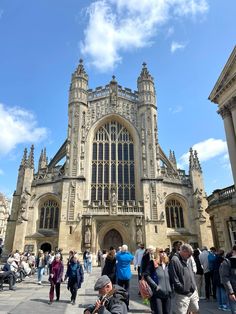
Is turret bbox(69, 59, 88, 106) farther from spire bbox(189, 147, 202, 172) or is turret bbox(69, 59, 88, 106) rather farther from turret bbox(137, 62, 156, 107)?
spire bbox(189, 147, 202, 172)

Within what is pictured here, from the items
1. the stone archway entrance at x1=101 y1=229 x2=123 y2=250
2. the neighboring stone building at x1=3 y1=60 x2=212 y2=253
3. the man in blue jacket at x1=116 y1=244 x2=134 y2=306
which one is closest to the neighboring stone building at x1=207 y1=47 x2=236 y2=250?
the man in blue jacket at x1=116 y1=244 x2=134 y2=306

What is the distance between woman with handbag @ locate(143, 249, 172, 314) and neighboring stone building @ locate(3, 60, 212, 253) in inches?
770

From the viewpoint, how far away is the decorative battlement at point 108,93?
3135 cm

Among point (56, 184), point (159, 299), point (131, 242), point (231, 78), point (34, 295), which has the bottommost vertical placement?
point (34, 295)

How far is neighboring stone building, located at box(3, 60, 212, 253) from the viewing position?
24453mm

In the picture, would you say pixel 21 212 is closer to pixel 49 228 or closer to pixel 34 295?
pixel 49 228

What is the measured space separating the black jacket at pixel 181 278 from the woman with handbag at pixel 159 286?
51cm

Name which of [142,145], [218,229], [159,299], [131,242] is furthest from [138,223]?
[159,299]

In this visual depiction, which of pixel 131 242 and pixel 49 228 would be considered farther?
pixel 49 228

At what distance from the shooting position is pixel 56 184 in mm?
26656

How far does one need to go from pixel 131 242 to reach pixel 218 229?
12058 millimetres

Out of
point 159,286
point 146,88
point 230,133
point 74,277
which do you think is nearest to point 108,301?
point 159,286

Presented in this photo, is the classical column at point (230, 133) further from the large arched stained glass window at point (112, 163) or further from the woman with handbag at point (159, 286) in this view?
the large arched stained glass window at point (112, 163)

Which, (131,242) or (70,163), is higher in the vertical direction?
(70,163)
